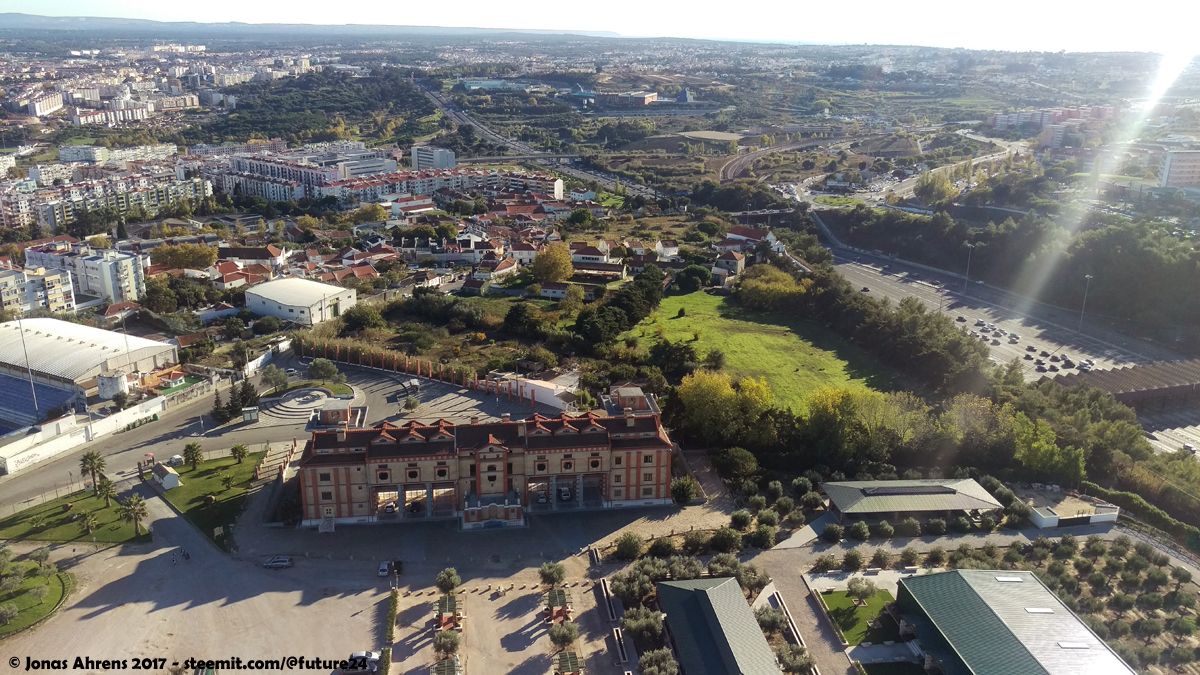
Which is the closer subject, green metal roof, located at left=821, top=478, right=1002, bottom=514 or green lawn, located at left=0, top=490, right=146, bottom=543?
green lawn, located at left=0, top=490, right=146, bottom=543

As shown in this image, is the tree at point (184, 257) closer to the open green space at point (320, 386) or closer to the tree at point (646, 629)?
the open green space at point (320, 386)

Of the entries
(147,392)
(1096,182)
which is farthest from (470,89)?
(147,392)

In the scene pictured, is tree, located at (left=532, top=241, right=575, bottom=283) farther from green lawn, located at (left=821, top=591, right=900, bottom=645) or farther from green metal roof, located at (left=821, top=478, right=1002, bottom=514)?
green lawn, located at (left=821, top=591, right=900, bottom=645)

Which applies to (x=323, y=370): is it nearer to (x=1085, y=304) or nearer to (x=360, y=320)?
(x=360, y=320)

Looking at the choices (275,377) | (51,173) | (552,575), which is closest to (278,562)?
(552,575)

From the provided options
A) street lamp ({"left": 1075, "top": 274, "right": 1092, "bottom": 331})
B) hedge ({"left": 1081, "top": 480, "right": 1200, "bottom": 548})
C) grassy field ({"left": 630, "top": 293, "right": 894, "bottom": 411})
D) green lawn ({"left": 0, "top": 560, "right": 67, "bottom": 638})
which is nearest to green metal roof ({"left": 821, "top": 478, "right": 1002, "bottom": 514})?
hedge ({"left": 1081, "top": 480, "right": 1200, "bottom": 548})

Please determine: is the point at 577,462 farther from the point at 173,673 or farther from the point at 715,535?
the point at 173,673

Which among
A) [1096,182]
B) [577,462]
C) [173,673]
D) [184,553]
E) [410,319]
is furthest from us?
[1096,182]
